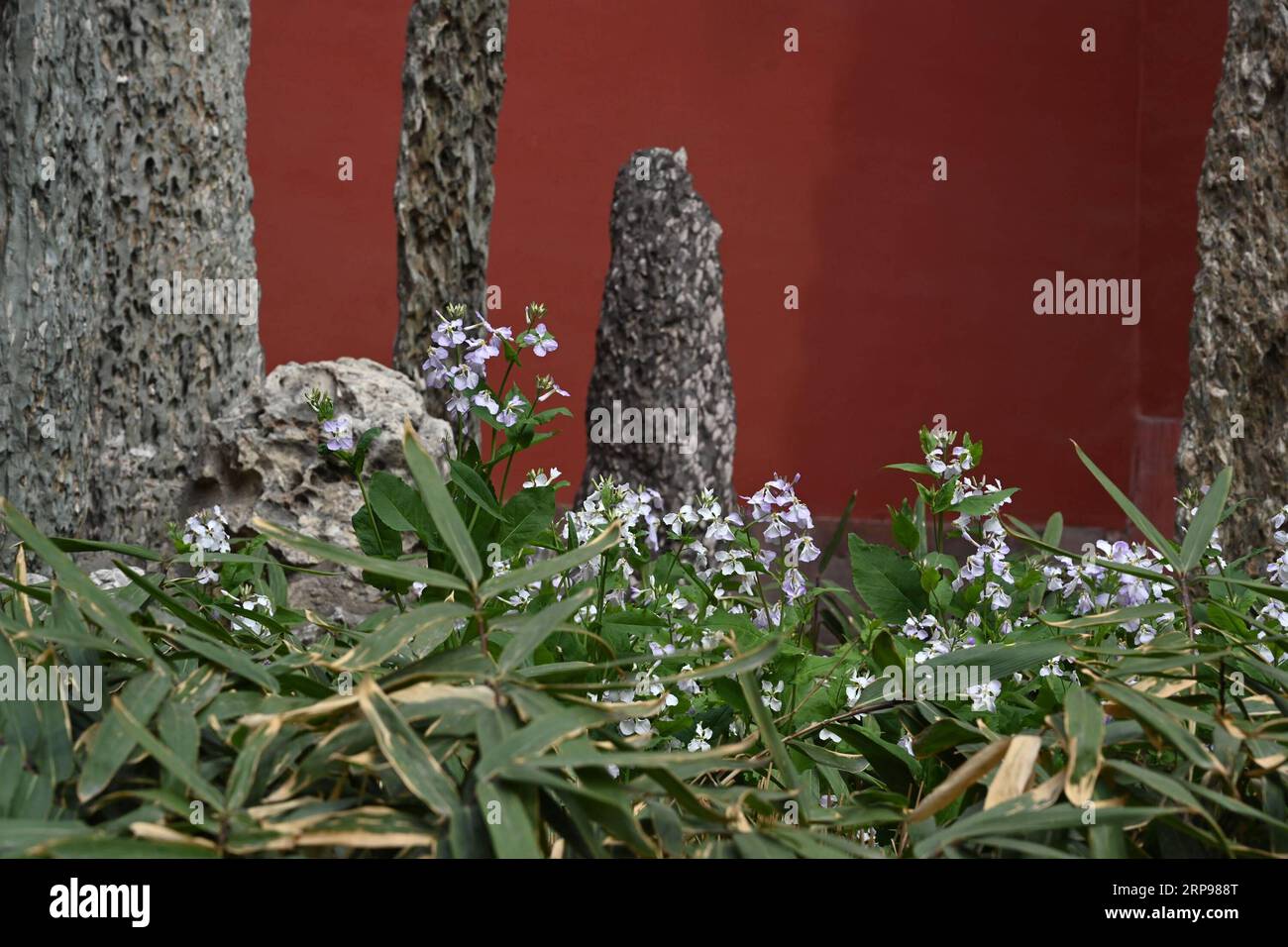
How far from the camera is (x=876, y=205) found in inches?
269

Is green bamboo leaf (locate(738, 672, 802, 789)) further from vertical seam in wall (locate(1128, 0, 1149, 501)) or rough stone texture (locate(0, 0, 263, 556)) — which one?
vertical seam in wall (locate(1128, 0, 1149, 501))

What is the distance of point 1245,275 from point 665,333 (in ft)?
6.65

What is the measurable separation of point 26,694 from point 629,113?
239 inches

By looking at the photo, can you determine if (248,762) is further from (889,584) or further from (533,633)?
(889,584)

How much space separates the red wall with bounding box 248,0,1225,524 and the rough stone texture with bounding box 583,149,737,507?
1.23m

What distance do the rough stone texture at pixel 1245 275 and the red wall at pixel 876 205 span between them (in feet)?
8.52

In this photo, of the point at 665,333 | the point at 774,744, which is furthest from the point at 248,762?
the point at 665,333

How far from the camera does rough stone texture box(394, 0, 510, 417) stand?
Answer: 181 inches

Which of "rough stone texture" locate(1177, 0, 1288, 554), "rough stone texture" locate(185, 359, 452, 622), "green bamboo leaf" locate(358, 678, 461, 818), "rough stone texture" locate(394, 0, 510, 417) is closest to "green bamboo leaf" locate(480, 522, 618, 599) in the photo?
"green bamboo leaf" locate(358, 678, 461, 818)

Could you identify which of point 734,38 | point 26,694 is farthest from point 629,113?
point 26,694

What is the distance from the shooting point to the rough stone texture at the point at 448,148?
4.61 metres

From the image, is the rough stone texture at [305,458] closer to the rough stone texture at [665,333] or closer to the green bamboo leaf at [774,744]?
the green bamboo leaf at [774,744]

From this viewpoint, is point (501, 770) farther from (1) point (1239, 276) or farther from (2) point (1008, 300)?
(2) point (1008, 300)

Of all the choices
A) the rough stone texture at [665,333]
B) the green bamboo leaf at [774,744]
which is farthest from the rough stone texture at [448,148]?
the green bamboo leaf at [774,744]
